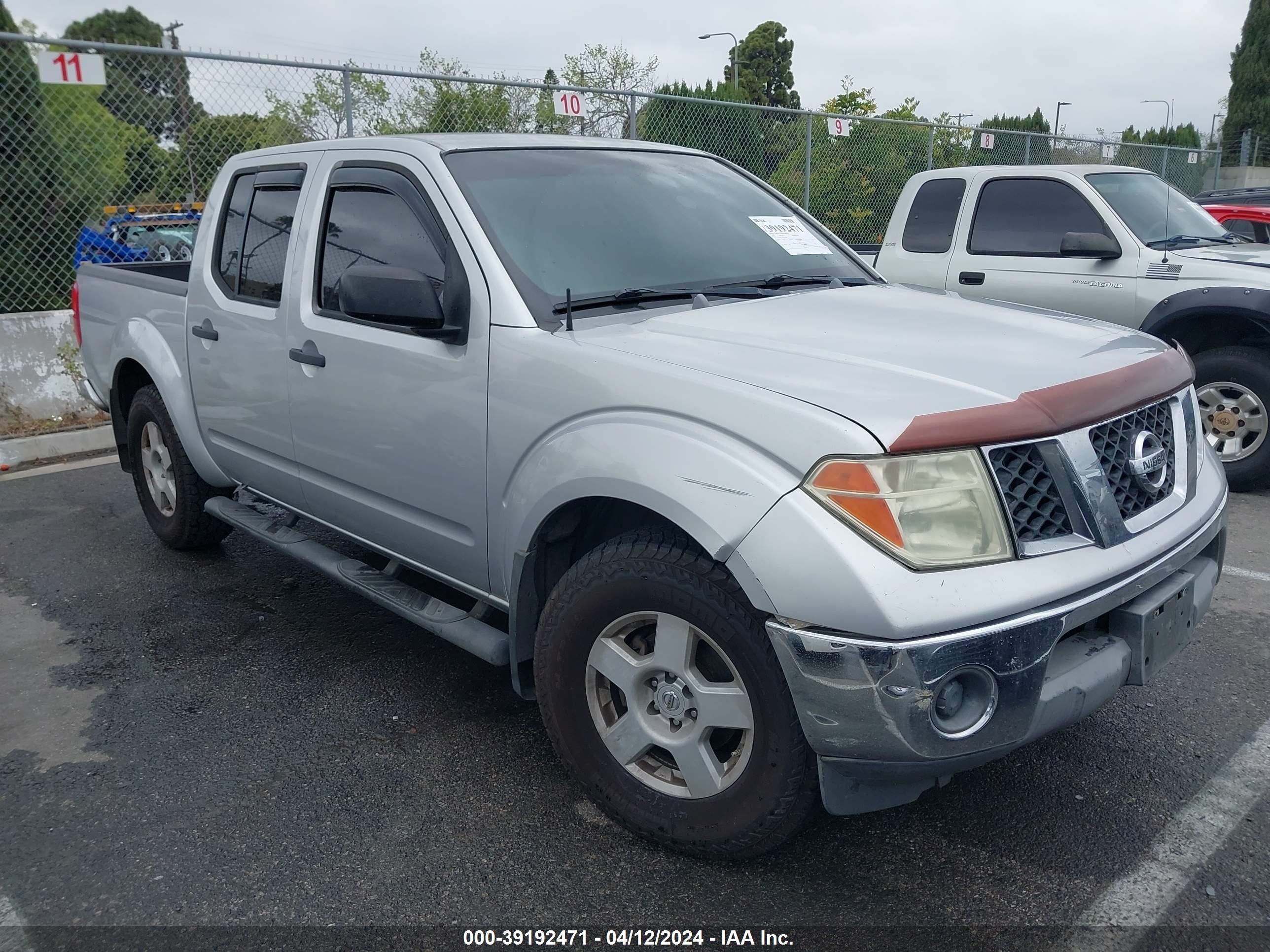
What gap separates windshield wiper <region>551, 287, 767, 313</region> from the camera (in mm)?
3043

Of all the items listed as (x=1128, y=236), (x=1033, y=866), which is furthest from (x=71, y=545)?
(x=1128, y=236)

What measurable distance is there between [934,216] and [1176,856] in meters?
5.60

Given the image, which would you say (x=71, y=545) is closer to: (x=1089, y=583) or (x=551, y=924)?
(x=551, y=924)

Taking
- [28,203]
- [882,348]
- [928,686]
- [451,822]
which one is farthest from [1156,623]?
[28,203]

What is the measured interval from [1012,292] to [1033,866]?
5002 millimetres

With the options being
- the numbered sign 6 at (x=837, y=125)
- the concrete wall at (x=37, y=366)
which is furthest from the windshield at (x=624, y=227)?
the numbered sign 6 at (x=837, y=125)

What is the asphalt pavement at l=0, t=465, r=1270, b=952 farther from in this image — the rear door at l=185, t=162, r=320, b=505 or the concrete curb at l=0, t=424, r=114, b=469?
the concrete curb at l=0, t=424, r=114, b=469

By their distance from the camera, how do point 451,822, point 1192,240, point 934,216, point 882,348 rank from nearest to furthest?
point 882,348 < point 451,822 < point 1192,240 < point 934,216

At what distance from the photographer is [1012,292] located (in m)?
6.89

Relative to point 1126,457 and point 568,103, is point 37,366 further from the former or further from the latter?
point 1126,457

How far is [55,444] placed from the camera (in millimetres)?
7293

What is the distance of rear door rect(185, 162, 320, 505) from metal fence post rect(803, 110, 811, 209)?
8.80 metres

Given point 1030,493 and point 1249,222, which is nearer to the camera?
point 1030,493

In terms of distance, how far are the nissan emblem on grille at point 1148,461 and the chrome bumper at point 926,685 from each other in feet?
1.03
